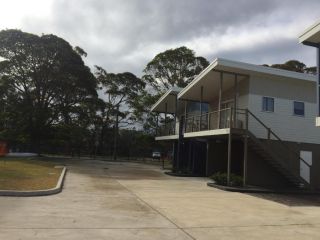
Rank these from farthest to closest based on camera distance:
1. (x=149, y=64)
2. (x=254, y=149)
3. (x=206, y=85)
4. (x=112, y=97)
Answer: (x=112, y=97) < (x=149, y=64) < (x=206, y=85) < (x=254, y=149)

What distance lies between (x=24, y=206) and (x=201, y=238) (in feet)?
17.4

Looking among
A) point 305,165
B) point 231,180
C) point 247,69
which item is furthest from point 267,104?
point 231,180

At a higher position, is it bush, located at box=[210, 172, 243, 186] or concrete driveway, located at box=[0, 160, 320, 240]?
bush, located at box=[210, 172, 243, 186]

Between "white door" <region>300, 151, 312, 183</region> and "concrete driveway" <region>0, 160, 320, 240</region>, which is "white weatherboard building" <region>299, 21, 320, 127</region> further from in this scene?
"white door" <region>300, 151, 312, 183</region>

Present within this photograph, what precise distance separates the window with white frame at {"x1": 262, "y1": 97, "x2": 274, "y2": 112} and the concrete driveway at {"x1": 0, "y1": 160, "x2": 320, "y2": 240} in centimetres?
771

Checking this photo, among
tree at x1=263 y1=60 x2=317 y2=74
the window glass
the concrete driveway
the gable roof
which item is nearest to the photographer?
the concrete driveway

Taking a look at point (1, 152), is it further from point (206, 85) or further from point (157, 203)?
point (157, 203)

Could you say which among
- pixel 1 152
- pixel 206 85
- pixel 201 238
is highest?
pixel 206 85

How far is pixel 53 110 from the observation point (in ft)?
163

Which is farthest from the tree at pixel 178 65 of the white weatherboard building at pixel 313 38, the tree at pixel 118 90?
the white weatherboard building at pixel 313 38

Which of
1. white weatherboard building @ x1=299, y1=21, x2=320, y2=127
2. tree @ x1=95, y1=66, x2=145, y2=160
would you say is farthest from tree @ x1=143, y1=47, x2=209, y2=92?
white weatherboard building @ x1=299, y1=21, x2=320, y2=127

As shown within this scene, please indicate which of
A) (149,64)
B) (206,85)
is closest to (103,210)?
(206,85)

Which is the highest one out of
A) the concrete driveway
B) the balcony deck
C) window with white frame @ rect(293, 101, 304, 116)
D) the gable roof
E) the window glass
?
the gable roof

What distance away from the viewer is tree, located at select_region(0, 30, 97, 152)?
157 ft
